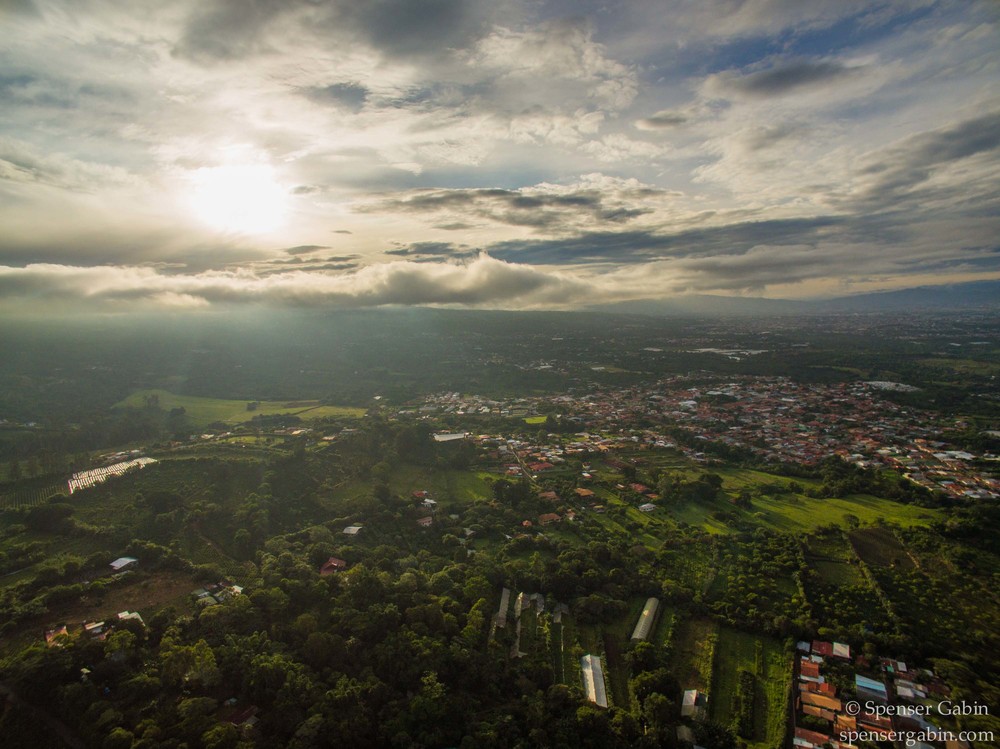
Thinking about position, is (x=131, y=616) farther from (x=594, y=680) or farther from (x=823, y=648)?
(x=823, y=648)

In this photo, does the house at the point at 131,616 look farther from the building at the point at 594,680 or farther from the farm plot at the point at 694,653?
the farm plot at the point at 694,653

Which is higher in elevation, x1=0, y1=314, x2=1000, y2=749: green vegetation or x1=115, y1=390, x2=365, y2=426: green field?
x1=115, y1=390, x2=365, y2=426: green field

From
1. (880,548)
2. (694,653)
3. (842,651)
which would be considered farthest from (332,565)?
(880,548)

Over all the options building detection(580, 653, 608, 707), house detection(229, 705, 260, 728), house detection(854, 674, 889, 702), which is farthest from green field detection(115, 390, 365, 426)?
house detection(854, 674, 889, 702)

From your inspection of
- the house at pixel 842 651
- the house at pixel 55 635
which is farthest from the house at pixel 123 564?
the house at pixel 842 651

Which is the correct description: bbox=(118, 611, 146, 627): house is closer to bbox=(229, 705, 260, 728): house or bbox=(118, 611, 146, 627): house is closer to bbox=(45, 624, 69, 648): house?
bbox=(45, 624, 69, 648): house

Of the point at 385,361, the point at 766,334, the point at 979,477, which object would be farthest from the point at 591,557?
the point at 766,334

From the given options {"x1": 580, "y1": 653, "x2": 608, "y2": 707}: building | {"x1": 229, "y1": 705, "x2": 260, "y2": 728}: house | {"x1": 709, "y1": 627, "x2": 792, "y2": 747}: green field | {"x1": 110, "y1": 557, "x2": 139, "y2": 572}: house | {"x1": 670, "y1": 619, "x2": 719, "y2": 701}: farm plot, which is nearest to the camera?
{"x1": 229, "y1": 705, "x2": 260, "y2": 728}: house
